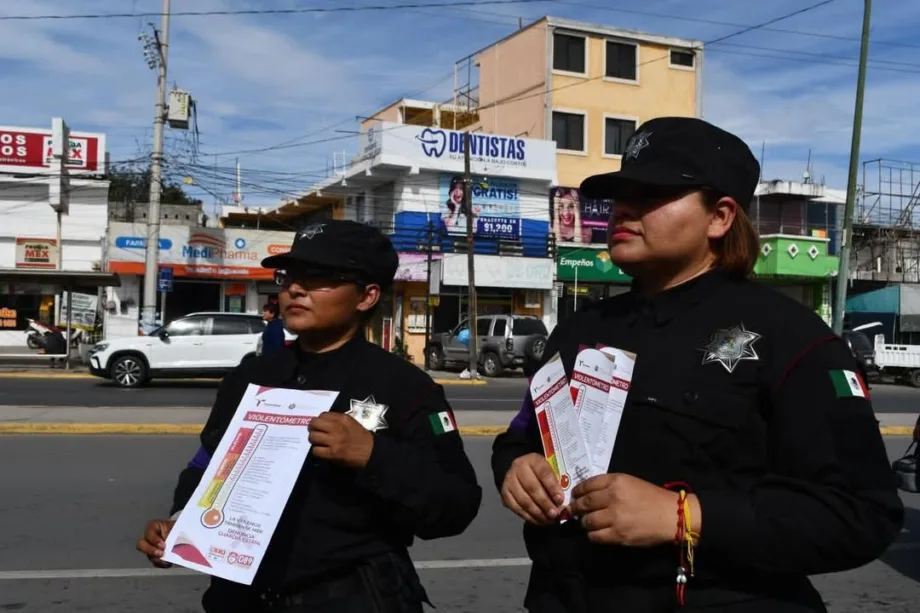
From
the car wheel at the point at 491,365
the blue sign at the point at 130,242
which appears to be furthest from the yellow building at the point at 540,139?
the blue sign at the point at 130,242

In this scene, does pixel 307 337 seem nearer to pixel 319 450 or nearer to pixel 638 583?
pixel 319 450

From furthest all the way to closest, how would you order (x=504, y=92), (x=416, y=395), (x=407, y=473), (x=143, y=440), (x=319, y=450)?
(x=504, y=92)
(x=143, y=440)
(x=416, y=395)
(x=407, y=473)
(x=319, y=450)

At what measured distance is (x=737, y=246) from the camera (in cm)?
203

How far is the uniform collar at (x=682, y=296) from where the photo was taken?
6.45ft

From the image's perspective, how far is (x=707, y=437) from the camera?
1794 millimetres

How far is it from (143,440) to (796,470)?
10.3 m

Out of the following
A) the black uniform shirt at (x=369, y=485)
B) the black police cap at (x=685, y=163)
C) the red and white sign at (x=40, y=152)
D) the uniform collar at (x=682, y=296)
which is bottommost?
the black uniform shirt at (x=369, y=485)

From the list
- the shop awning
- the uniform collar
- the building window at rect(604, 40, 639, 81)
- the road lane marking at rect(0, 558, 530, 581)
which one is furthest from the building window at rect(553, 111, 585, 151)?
the uniform collar

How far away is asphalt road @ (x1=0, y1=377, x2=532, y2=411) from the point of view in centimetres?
1555

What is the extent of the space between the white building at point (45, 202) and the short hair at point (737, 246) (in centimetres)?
3503

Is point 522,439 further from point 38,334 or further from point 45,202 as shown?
point 45,202

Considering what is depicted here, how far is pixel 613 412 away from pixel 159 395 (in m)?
16.5

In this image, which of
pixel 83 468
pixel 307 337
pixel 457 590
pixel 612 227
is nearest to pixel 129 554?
pixel 457 590

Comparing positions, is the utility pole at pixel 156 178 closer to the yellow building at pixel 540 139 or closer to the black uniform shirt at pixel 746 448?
the yellow building at pixel 540 139
